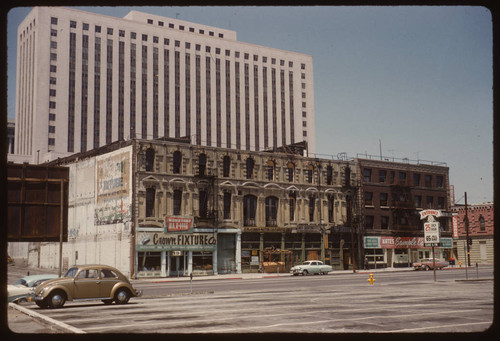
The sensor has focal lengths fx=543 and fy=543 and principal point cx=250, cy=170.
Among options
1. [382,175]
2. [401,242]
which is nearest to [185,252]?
[382,175]

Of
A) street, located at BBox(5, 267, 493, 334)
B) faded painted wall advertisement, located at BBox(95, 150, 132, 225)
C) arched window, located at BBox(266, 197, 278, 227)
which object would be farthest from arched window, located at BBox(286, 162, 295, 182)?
street, located at BBox(5, 267, 493, 334)

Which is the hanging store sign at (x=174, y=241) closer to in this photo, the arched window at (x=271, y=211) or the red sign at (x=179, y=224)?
the red sign at (x=179, y=224)

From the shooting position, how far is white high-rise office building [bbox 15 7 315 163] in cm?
11638

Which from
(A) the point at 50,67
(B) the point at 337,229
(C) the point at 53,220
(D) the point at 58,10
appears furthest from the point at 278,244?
(D) the point at 58,10

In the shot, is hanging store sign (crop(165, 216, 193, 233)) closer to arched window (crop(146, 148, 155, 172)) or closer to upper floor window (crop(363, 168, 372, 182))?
arched window (crop(146, 148, 155, 172))

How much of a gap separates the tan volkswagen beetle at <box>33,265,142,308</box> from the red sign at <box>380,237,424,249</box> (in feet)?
185

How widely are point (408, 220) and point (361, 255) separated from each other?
10.3 m

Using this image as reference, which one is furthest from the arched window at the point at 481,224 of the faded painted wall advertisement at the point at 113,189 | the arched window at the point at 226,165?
the faded painted wall advertisement at the point at 113,189

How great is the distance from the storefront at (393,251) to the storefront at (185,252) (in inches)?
818

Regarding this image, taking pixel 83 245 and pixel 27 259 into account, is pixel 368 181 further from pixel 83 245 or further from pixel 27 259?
pixel 27 259

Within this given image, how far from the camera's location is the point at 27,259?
254ft

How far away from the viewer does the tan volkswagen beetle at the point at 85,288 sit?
882 inches

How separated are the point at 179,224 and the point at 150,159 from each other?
756cm

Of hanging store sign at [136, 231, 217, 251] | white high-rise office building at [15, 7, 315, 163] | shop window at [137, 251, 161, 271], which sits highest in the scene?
white high-rise office building at [15, 7, 315, 163]
